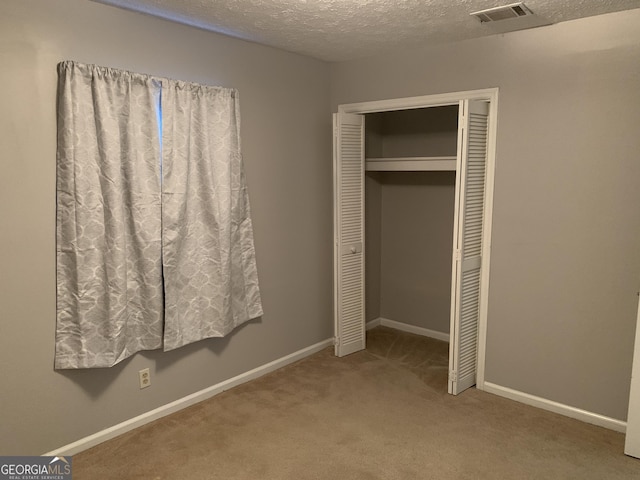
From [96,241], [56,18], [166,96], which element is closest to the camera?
[56,18]

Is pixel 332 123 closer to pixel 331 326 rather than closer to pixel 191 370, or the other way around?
pixel 331 326

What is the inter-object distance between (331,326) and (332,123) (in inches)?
71.3

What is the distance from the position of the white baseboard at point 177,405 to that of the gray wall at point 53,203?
0.04 metres

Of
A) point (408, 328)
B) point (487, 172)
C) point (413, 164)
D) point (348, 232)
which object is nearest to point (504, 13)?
point (487, 172)

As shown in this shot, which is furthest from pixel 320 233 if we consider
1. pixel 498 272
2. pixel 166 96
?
pixel 166 96

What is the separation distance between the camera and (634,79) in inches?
103

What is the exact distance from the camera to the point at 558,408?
304cm

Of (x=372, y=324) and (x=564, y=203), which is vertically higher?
(x=564, y=203)

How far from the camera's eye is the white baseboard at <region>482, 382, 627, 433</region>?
2844 millimetres

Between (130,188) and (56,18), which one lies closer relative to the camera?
(56,18)

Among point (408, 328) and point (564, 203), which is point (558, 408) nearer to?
point (564, 203)

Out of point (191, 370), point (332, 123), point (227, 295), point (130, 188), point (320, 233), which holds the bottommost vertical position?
point (191, 370)

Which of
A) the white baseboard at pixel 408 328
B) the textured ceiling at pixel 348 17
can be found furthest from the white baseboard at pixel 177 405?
the textured ceiling at pixel 348 17

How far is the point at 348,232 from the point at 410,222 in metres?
0.91
